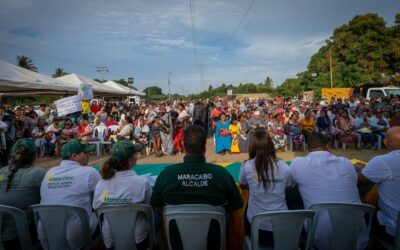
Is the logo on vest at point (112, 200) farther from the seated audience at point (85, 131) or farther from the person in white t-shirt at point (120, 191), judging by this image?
the seated audience at point (85, 131)

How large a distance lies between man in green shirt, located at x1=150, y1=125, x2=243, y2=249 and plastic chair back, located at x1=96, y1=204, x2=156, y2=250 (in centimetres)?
20

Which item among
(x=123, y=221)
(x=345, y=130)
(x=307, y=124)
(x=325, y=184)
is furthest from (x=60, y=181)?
(x=345, y=130)

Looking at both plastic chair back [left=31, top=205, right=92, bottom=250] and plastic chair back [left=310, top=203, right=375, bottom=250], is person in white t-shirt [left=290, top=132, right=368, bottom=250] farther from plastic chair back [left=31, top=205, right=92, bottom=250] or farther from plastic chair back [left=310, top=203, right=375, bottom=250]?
plastic chair back [left=31, top=205, right=92, bottom=250]

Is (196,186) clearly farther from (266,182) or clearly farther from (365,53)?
(365,53)

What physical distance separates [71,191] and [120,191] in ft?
1.68

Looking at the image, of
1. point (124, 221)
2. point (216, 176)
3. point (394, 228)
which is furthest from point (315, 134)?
point (124, 221)

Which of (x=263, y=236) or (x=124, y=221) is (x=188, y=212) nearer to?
(x=124, y=221)

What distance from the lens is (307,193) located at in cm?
238

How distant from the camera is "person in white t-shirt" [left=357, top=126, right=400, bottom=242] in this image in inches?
89.6

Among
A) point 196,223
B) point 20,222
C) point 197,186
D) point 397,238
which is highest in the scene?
point 197,186

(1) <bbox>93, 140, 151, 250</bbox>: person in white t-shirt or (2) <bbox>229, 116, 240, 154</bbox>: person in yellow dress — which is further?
(2) <bbox>229, 116, 240, 154</bbox>: person in yellow dress

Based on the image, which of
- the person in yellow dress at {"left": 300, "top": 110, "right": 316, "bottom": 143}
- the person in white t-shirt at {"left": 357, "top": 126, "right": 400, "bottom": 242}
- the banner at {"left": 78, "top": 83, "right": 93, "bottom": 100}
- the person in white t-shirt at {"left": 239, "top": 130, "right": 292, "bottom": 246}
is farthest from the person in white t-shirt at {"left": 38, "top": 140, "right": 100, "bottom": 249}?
the banner at {"left": 78, "top": 83, "right": 93, "bottom": 100}

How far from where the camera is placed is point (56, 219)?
2.24 meters

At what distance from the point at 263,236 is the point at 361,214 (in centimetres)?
79
